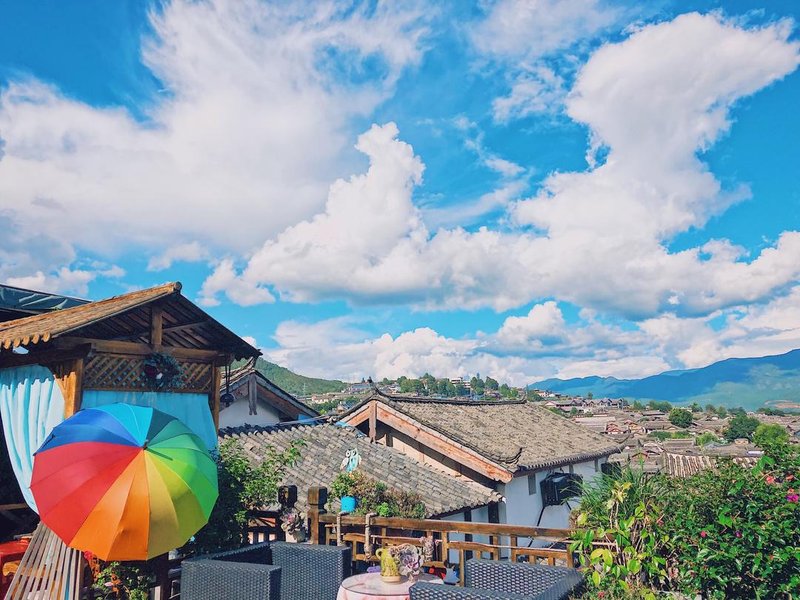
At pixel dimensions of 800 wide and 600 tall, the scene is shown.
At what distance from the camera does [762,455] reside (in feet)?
15.8

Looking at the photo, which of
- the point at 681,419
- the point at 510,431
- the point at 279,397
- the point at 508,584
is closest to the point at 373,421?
the point at 279,397

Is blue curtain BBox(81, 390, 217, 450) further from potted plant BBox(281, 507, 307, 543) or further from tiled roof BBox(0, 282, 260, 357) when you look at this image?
potted plant BBox(281, 507, 307, 543)

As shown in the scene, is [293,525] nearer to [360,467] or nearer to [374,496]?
[374,496]

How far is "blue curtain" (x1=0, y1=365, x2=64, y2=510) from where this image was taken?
6.83 meters

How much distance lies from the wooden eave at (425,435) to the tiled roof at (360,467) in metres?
0.47

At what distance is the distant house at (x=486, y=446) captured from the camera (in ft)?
43.4

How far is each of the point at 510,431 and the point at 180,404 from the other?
37.7 feet

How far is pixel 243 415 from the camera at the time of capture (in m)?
14.5

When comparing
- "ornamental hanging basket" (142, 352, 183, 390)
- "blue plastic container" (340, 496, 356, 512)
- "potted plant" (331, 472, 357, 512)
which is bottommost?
"blue plastic container" (340, 496, 356, 512)

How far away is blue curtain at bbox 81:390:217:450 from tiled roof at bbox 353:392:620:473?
663 cm

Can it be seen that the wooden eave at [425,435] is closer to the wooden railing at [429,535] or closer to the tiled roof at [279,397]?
the tiled roof at [279,397]

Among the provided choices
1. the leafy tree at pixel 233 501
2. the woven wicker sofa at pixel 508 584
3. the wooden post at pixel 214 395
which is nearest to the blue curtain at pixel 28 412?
the leafy tree at pixel 233 501

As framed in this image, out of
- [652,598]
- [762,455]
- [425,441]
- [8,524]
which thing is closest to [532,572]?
[652,598]

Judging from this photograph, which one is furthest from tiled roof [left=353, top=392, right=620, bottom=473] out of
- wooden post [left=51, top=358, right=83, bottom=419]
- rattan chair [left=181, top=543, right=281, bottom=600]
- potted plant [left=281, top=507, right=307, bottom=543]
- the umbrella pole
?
the umbrella pole
